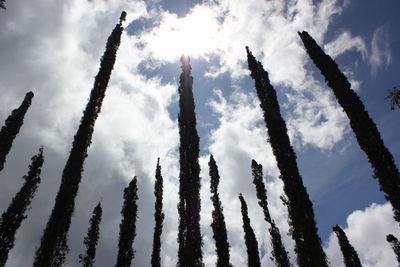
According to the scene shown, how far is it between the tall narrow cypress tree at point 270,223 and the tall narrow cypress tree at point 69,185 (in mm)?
22486

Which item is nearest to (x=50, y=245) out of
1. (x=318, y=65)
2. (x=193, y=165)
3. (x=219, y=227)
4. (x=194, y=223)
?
(x=194, y=223)

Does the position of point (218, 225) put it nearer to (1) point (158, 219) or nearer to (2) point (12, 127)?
(1) point (158, 219)

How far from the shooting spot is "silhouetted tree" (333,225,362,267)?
129 feet

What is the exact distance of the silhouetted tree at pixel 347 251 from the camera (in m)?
39.3

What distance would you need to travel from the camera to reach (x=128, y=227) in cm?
3400

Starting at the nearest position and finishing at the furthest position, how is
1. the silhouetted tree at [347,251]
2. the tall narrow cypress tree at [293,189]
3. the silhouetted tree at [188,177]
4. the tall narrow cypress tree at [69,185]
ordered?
the tall narrow cypress tree at [69,185] → the tall narrow cypress tree at [293,189] → the silhouetted tree at [188,177] → the silhouetted tree at [347,251]

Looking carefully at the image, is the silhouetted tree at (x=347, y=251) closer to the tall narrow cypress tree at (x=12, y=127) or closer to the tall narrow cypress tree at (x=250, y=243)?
the tall narrow cypress tree at (x=250, y=243)

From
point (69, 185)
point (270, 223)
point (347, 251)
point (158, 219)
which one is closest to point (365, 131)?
point (69, 185)

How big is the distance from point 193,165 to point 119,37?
14.2 metres

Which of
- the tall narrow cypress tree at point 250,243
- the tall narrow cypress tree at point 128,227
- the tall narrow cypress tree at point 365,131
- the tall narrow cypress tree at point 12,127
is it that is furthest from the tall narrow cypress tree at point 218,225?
the tall narrow cypress tree at point 12,127

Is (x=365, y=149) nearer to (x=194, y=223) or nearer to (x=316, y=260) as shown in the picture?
(x=316, y=260)

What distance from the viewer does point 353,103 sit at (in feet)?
57.9

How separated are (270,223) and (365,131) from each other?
68.6ft

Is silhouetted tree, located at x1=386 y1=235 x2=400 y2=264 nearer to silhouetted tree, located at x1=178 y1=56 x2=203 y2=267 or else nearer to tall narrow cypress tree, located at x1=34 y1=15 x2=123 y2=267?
silhouetted tree, located at x1=178 y1=56 x2=203 y2=267
